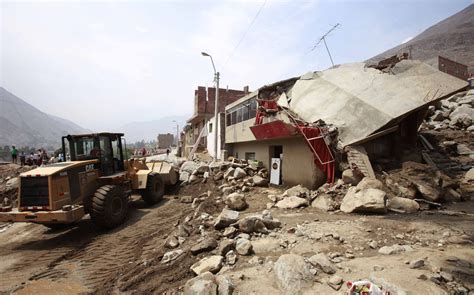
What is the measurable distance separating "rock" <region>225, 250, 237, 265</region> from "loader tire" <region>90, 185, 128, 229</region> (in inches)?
205

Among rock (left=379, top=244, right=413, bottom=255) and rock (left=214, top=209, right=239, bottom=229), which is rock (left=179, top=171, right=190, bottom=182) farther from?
rock (left=379, top=244, right=413, bottom=255)

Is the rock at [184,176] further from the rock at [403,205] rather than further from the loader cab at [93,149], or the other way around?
the rock at [403,205]

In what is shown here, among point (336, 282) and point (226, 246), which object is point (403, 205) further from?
point (226, 246)

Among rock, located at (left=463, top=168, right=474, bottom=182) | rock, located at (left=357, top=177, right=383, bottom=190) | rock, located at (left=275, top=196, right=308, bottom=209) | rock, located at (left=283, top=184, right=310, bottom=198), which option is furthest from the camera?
rock, located at (left=283, top=184, right=310, bottom=198)

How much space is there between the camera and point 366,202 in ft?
23.6

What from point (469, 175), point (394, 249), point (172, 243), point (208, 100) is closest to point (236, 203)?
point (172, 243)

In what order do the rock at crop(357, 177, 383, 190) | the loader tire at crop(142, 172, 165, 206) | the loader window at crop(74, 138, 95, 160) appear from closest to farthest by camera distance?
the rock at crop(357, 177, 383, 190) → the loader window at crop(74, 138, 95, 160) → the loader tire at crop(142, 172, 165, 206)

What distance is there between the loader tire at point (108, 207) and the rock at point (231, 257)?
5210 millimetres

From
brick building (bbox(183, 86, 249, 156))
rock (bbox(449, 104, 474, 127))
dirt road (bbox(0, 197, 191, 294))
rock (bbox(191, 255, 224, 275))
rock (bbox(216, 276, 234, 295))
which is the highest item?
brick building (bbox(183, 86, 249, 156))

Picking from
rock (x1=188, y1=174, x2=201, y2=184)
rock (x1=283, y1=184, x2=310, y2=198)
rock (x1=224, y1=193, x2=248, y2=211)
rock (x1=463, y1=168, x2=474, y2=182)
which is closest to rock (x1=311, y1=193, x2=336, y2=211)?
rock (x1=283, y1=184, x2=310, y2=198)

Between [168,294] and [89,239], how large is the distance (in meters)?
5.22

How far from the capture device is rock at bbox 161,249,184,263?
5618mm

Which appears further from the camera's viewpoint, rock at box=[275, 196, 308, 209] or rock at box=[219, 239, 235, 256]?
rock at box=[275, 196, 308, 209]

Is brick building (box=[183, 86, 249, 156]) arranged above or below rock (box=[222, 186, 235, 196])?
above
